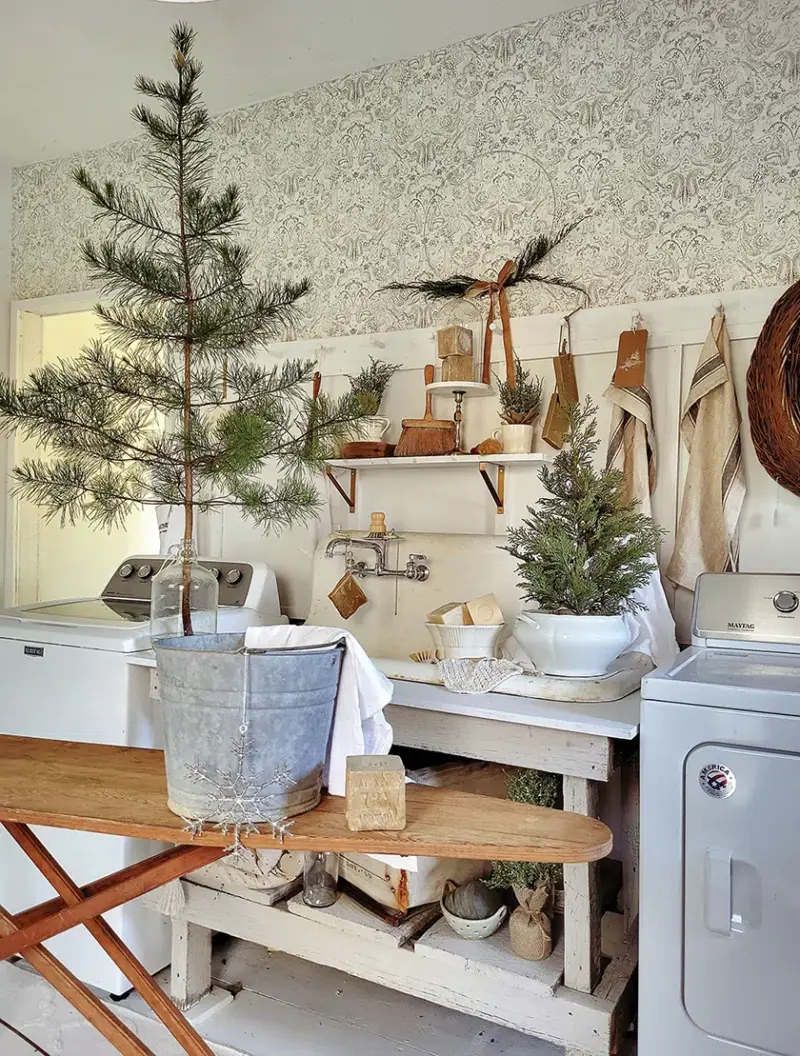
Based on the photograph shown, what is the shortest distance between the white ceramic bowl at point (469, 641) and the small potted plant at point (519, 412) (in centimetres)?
54

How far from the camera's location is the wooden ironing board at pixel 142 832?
1.03 m

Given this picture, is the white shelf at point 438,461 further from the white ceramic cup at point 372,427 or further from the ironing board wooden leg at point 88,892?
the ironing board wooden leg at point 88,892

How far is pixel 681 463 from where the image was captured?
215cm

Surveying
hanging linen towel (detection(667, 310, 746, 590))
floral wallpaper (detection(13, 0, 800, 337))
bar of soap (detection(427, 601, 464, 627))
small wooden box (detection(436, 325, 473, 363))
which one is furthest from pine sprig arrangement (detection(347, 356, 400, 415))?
hanging linen towel (detection(667, 310, 746, 590))

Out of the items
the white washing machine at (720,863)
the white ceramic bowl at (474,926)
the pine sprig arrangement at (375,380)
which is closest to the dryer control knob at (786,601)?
the white washing machine at (720,863)

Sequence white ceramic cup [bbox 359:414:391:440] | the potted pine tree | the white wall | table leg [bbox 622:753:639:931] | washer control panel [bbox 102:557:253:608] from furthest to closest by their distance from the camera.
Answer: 1. the white wall
2. washer control panel [bbox 102:557:253:608]
3. white ceramic cup [bbox 359:414:391:440]
4. table leg [bbox 622:753:639:931]
5. the potted pine tree

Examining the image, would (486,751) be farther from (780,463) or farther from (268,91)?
(268,91)

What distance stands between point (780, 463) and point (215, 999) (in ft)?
6.40

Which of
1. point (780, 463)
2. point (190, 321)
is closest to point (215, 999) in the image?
point (190, 321)

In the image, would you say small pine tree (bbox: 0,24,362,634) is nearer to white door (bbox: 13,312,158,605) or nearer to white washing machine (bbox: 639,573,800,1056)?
white washing machine (bbox: 639,573,800,1056)

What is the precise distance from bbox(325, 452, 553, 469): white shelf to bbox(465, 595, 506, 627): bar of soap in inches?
17.4

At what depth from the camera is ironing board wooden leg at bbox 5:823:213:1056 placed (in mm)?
1292

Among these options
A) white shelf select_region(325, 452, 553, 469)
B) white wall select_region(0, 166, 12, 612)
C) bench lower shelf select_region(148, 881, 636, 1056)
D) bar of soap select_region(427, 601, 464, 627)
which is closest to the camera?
bench lower shelf select_region(148, 881, 636, 1056)

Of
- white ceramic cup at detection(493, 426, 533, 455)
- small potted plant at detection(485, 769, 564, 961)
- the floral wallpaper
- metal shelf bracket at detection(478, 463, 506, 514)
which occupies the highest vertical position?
the floral wallpaper
